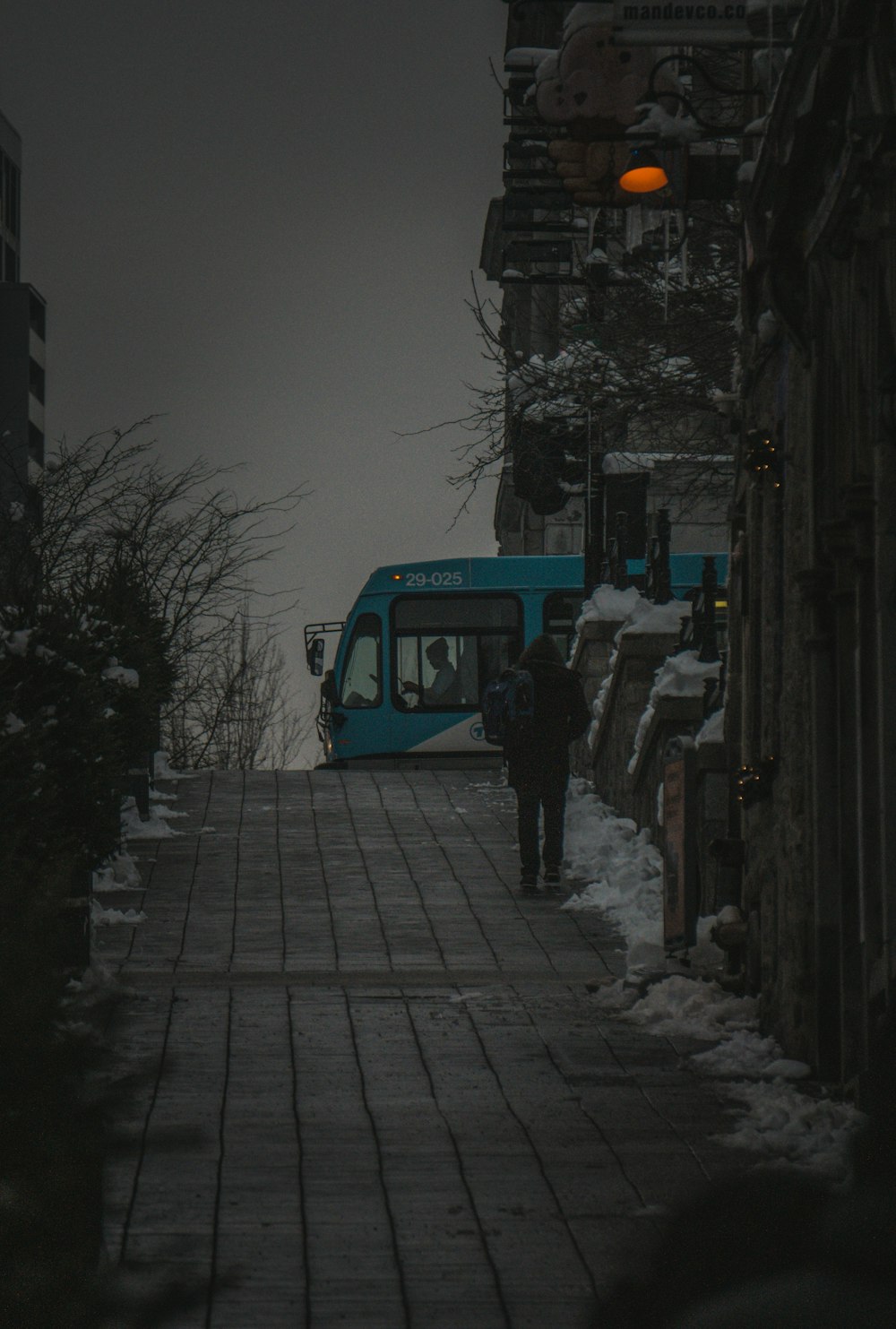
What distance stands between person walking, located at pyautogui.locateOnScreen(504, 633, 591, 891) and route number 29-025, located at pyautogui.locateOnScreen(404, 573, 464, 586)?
14.5m

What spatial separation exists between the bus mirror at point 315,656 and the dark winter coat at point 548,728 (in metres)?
13.1

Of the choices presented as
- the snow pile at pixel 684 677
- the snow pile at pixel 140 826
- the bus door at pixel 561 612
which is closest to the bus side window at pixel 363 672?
the bus door at pixel 561 612

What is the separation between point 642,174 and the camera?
10648mm

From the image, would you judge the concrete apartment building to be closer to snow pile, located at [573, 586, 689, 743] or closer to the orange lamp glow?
snow pile, located at [573, 586, 689, 743]

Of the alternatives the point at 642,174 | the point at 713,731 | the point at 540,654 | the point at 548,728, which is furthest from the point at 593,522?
the point at 642,174

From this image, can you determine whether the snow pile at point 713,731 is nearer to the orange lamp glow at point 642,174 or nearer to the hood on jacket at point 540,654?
the orange lamp glow at point 642,174

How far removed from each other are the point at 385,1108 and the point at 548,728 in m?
7.42

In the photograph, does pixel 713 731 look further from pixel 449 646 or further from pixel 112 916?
pixel 449 646

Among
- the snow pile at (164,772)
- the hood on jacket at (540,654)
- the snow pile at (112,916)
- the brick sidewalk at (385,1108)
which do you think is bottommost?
the brick sidewalk at (385,1108)

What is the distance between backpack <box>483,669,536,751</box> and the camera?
48.4 feet

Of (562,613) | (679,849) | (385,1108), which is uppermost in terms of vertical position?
(562,613)

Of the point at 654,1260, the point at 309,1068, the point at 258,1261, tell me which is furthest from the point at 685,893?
the point at 654,1260

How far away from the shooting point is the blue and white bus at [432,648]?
29.1 meters

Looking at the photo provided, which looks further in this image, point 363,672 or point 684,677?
point 363,672
